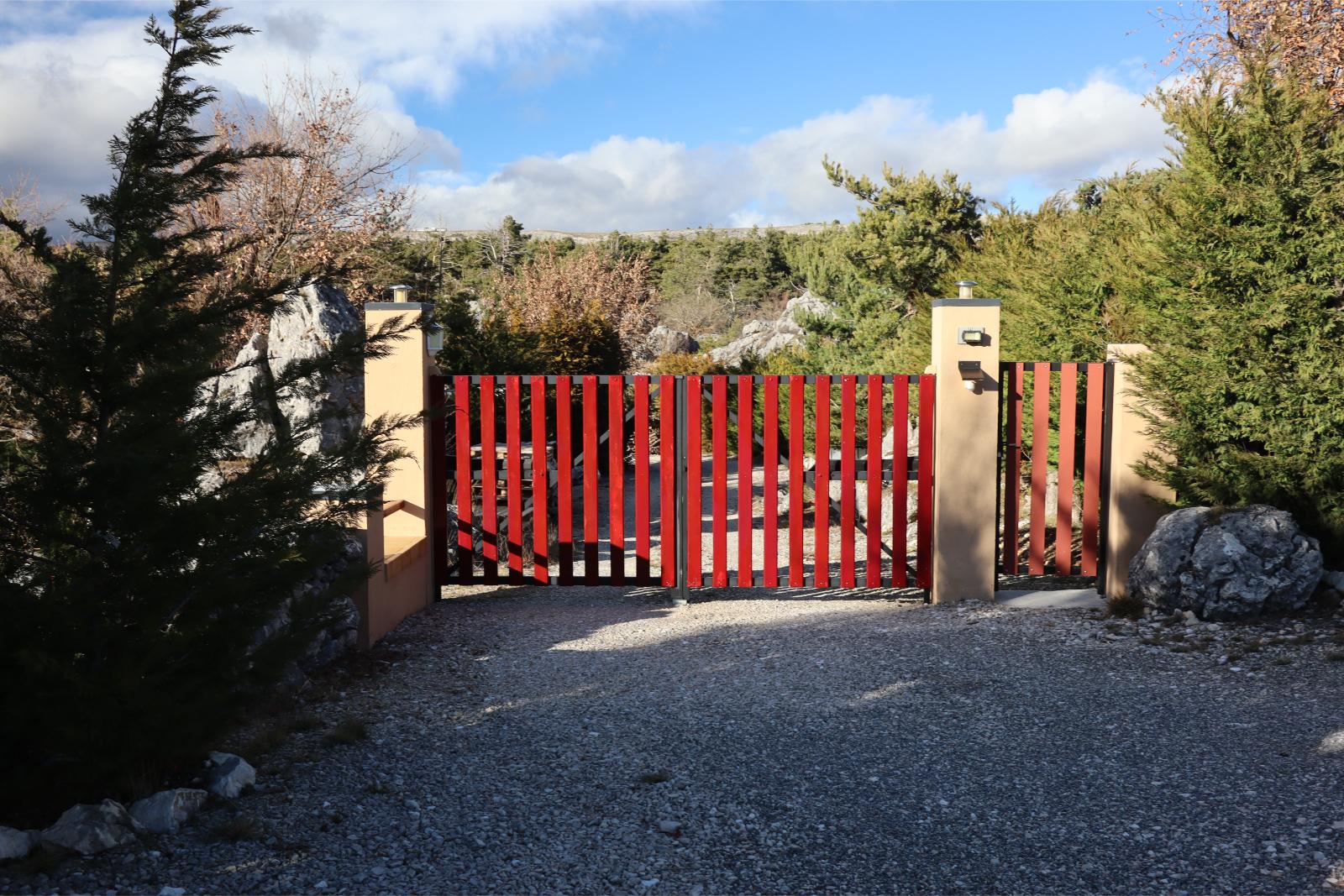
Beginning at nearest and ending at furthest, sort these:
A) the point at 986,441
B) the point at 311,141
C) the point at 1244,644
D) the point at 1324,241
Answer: the point at 1244,644 < the point at 1324,241 < the point at 986,441 < the point at 311,141

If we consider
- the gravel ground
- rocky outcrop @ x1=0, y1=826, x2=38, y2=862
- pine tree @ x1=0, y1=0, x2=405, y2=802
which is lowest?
the gravel ground

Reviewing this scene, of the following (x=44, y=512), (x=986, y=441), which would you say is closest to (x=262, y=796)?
(x=44, y=512)

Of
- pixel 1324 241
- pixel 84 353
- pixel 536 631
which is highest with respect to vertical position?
pixel 1324 241

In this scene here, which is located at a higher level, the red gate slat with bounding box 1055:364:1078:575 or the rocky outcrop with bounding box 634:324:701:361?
the rocky outcrop with bounding box 634:324:701:361

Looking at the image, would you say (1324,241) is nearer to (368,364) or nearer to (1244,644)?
(1244,644)

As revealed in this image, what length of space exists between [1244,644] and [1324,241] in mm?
2512

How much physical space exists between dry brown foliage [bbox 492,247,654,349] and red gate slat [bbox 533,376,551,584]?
36.0 feet

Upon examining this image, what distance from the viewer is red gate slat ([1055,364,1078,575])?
6727 millimetres

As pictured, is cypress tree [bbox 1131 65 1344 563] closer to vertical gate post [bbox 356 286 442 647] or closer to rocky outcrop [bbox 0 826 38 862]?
vertical gate post [bbox 356 286 442 647]

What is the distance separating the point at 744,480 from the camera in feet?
22.6

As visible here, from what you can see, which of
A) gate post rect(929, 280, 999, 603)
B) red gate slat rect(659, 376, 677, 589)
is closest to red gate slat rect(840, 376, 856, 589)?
gate post rect(929, 280, 999, 603)

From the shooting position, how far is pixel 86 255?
3201 mm

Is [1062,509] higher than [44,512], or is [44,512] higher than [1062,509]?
[44,512]

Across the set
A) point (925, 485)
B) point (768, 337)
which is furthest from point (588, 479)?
point (768, 337)
